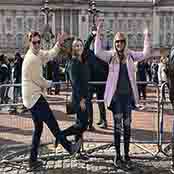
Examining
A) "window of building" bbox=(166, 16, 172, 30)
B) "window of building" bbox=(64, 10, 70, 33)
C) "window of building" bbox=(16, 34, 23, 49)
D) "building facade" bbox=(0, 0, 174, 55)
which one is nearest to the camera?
"window of building" bbox=(16, 34, 23, 49)

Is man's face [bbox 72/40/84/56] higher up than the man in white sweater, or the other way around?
man's face [bbox 72/40/84/56]

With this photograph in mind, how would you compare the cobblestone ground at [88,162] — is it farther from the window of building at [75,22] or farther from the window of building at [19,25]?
the window of building at [75,22]

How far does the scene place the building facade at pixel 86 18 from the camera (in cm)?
7156

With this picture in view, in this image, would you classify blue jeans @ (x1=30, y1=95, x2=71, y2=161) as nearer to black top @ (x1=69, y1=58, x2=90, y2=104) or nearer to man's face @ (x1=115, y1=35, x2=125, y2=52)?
black top @ (x1=69, y1=58, x2=90, y2=104)

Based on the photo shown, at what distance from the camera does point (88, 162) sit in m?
6.84

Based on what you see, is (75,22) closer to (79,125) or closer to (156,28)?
(156,28)

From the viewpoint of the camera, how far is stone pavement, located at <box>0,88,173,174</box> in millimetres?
6489

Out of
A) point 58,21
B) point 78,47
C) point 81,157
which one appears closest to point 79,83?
point 78,47

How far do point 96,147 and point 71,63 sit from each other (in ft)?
5.28

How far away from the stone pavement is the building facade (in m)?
61.3

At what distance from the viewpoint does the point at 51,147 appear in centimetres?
784

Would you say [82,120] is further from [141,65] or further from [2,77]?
[141,65]

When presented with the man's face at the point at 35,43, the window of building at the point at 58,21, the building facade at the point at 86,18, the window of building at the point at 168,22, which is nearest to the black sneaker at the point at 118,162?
the man's face at the point at 35,43

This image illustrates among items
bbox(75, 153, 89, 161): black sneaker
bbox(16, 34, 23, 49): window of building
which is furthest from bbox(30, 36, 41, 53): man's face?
bbox(16, 34, 23, 49): window of building
